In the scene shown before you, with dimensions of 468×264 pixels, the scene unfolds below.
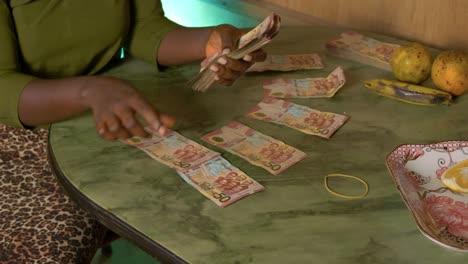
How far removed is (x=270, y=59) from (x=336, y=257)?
2.56ft

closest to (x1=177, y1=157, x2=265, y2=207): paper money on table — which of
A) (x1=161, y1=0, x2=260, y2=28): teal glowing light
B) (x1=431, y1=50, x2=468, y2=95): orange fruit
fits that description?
(x1=431, y1=50, x2=468, y2=95): orange fruit

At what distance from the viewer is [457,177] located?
104cm

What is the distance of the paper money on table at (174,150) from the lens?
107 centimetres

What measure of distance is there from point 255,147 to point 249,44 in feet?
0.75

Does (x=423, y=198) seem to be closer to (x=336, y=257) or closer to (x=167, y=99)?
(x=336, y=257)

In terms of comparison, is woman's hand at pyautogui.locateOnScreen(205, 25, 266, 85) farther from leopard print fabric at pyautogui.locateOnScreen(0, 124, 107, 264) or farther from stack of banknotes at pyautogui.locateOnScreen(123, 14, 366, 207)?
leopard print fabric at pyautogui.locateOnScreen(0, 124, 107, 264)

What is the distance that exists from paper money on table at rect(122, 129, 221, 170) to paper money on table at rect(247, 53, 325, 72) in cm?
38

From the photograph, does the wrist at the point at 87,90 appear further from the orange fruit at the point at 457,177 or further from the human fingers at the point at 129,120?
the orange fruit at the point at 457,177

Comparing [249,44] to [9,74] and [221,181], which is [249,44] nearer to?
[221,181]

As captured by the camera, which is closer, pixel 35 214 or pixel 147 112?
pixel 147 112

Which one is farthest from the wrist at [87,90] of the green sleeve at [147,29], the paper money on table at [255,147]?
the green sleeve at [147,29]

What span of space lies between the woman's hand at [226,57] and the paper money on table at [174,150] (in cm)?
19

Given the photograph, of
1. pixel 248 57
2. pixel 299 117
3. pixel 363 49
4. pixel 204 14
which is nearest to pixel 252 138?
pixel 299 117

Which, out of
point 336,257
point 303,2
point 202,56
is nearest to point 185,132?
point 202,56
